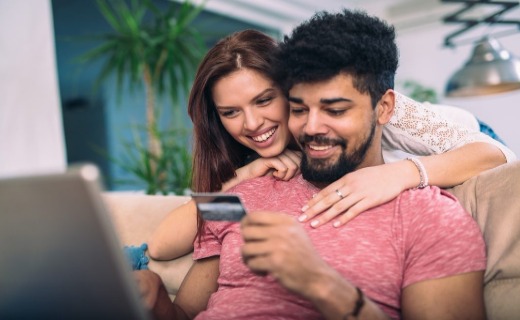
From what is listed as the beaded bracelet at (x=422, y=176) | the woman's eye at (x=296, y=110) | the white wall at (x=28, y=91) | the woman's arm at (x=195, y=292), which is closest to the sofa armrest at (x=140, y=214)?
the woman's arm at (x=195, y=292)

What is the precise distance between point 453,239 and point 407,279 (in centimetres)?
13

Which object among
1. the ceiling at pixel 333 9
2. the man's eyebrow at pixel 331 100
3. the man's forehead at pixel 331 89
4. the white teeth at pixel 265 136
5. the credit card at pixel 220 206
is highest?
the ceiling at pixel 333 9

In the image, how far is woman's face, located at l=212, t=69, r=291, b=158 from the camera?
4.75ft

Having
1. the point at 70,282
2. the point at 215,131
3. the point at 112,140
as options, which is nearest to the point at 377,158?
the point at 215,131

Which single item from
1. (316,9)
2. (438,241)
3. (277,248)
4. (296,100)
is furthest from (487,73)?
(316,9)

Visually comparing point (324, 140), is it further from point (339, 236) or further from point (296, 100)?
point (339, 236)

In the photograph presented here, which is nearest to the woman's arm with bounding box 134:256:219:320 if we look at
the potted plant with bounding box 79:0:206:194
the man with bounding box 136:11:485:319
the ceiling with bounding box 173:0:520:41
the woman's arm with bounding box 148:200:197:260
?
the man with bounding box 136:11:485:319

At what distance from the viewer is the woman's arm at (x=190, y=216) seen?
1459 millimetres

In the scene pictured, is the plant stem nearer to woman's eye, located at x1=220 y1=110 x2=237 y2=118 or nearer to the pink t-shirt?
woman's eye, located at x1=220 y1=110 x2=237 y2=118

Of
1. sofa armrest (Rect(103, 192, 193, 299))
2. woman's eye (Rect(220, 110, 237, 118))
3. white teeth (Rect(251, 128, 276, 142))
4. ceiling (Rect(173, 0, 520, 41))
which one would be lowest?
sofa armrest (Rect(103, 192, 193, 299))

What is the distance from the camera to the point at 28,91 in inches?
121

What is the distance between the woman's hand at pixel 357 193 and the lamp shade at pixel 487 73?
173cm

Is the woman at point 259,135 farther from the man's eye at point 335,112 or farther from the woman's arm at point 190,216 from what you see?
the man's eye at point 335,112

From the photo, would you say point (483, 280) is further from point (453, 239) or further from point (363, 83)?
point (363, 83)
